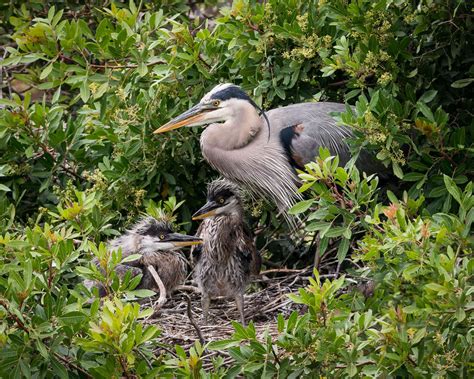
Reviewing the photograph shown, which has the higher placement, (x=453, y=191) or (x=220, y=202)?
(x=453, y=191)

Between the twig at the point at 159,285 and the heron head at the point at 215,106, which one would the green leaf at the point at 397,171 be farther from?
the twig at the point at 159,285

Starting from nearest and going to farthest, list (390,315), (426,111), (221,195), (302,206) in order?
(390,315) < (302,206) < (426,111) < (221,195)

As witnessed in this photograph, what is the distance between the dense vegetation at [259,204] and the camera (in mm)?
4805

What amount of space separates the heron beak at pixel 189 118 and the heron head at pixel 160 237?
502mm

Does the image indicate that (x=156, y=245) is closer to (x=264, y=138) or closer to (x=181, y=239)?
(x=181, y=239)

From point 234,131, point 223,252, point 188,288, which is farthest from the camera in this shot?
point 234,131

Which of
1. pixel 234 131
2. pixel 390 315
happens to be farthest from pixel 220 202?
pixel 390 315

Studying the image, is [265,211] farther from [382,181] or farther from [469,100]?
[469,100]

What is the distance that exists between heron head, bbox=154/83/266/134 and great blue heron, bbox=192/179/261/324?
0.38 m

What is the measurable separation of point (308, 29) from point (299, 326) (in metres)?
2.07

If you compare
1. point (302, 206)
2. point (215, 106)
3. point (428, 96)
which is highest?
point (428, 96)

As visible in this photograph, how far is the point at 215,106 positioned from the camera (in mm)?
6559

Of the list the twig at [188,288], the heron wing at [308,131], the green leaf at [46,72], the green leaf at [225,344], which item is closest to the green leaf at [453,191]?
the green leaf at [225,344]

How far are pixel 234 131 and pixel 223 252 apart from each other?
792 mm
